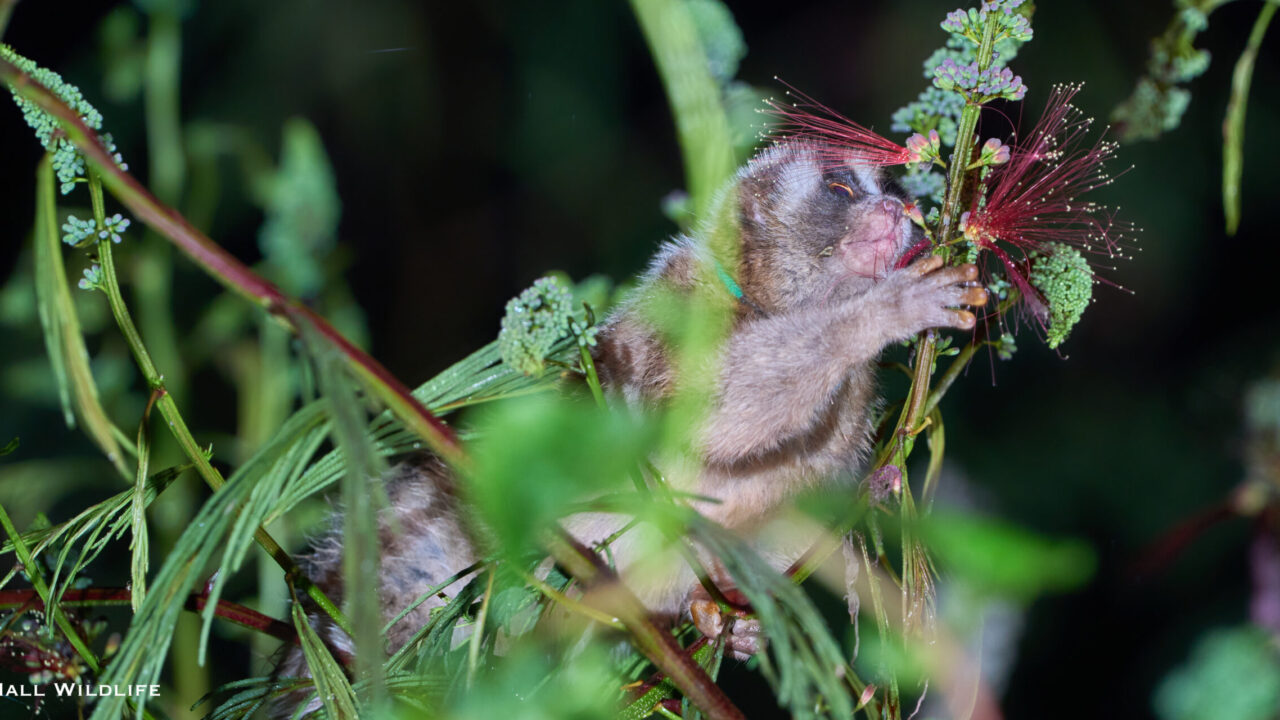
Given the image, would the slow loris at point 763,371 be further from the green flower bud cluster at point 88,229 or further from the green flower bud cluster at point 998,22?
the green flower bud cluster at point 88,229

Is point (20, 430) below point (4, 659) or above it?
above

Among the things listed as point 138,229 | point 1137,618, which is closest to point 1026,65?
point 1137,618

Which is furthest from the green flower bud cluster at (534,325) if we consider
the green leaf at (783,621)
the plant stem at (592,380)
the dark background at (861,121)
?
the dark background at (861,121)

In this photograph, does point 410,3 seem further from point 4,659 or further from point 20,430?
point 4,659

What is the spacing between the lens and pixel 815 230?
1.37 m

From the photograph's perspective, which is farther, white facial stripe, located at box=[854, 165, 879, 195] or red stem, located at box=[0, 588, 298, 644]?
white facial stripe, located at box=[854, 165, 879, 195]

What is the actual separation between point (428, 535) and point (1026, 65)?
4.68 ft

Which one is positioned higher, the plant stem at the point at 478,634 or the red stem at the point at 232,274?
the red stem at the point at 232,274

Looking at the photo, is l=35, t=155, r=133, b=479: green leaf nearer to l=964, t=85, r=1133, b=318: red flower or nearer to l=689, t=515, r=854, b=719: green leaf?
l=689, t=515, r=854, b=719: green leaf

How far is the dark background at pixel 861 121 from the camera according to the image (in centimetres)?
183

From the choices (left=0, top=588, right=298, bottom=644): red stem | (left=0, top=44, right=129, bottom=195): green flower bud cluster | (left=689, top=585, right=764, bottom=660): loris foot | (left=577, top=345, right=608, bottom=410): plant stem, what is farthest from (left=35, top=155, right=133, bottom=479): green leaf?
(left=689, top=585, right=764, bottom=660): loris foot

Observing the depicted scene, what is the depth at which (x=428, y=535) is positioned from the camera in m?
1.30

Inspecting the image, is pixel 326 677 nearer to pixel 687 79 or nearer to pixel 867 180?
pixel 687 79

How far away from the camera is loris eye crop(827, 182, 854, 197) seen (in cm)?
137
